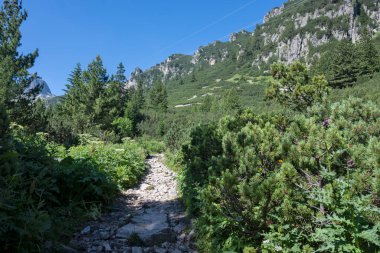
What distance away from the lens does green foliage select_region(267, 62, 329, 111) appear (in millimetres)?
21156

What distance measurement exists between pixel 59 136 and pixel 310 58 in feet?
454

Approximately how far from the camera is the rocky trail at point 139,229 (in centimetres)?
466

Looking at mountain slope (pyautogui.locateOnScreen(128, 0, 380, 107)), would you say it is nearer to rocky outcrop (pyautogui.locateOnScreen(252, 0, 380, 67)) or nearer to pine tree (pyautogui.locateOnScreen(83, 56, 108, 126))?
rocky outcrop (pyautogui.locateOnScreen(252, 0, 380, 67))

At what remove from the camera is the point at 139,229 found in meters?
5.50

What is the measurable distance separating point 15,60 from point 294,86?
19.5 meters

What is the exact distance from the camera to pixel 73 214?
17.9 ft

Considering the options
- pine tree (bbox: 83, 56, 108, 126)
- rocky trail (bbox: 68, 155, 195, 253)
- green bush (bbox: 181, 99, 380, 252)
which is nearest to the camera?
green bush (bbox: 181, 99, 380, 252)

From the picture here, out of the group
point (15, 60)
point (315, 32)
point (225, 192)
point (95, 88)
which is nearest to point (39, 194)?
point (225, 192)

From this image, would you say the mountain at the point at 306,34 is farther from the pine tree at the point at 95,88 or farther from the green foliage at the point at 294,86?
the green foliage at the point at 294,86

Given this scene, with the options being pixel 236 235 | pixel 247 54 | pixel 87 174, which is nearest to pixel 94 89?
pixel 87 174

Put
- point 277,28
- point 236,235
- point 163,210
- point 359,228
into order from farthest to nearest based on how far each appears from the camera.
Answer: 1. point 277,28
2. point 163,210
3. point 236,235
4. point 359,228

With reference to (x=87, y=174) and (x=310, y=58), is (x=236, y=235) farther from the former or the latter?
(x=310, y=58)

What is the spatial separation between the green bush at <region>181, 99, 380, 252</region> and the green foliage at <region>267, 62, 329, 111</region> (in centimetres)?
1675

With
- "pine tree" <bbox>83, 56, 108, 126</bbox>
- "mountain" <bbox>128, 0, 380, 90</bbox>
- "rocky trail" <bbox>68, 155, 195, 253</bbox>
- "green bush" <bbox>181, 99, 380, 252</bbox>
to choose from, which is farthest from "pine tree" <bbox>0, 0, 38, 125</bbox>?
"mountain" <bbox>128, 0, 380, 90</bbox>
